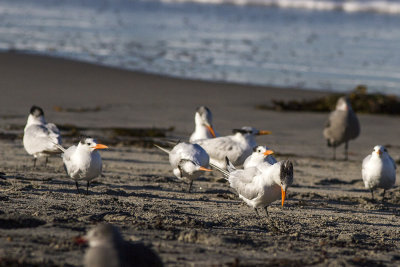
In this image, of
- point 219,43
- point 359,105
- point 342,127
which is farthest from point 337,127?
point 219,43

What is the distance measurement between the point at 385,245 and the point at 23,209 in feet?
10.6

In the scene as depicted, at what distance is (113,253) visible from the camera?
402 centimetres

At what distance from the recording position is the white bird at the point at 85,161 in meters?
7.41

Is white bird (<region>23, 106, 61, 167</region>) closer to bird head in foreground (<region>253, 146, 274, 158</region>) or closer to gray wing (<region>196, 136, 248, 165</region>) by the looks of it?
gray wing (<region>196, 136, 248, 165</region>)

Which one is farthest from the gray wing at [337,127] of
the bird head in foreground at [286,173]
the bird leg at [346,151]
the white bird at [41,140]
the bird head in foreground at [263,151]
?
the bird head in foreground at [286,173]

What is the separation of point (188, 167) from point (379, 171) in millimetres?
2345

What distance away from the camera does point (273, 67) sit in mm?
21250

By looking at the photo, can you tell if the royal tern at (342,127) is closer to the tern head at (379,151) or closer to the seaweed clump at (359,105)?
the seaweed clump at (359,105)

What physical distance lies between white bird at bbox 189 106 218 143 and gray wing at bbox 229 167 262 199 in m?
3.08

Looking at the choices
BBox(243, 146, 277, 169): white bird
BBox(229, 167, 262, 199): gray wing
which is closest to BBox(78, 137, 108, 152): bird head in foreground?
BBox(229, 167, 262, 199): gray wing

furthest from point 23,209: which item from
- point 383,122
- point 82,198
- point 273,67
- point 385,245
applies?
point 273,67

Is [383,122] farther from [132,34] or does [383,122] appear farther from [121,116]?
[132,34]

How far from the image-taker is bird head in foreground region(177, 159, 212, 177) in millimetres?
8125

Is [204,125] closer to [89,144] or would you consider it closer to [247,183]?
[89,144]
